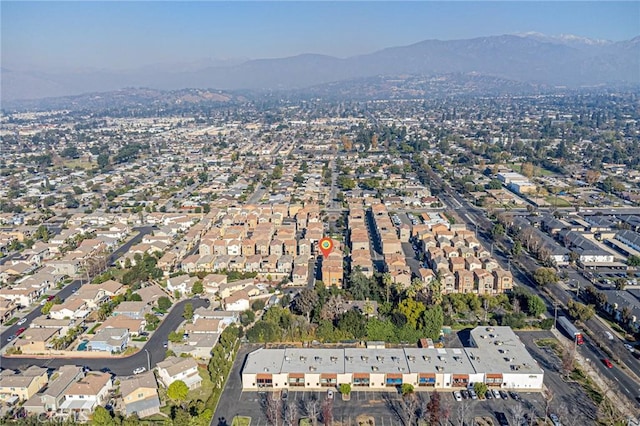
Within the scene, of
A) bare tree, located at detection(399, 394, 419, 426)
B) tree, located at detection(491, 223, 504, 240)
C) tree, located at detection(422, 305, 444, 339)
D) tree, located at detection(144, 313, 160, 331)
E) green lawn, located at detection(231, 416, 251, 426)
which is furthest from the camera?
tree, located at detection(491, 223, 504, 240)

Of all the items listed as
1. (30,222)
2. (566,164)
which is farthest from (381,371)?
(566,164)

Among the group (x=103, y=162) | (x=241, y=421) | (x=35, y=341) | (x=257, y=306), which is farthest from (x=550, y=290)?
(x=103, y=162)

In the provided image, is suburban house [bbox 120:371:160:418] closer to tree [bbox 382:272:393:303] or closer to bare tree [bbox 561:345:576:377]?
tree [bbox 382:272:393:303]

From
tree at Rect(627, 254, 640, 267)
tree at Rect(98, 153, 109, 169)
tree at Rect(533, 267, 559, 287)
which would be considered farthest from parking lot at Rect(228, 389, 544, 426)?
tree at Rect(98, 153, 109, 169)

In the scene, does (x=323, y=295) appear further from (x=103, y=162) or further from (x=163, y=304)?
(x=103, y=162)

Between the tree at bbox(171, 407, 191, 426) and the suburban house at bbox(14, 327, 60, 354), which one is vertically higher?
the tree at bbox(171, 407, 191, 426)

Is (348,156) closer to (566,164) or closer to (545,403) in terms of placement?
(566,164)
